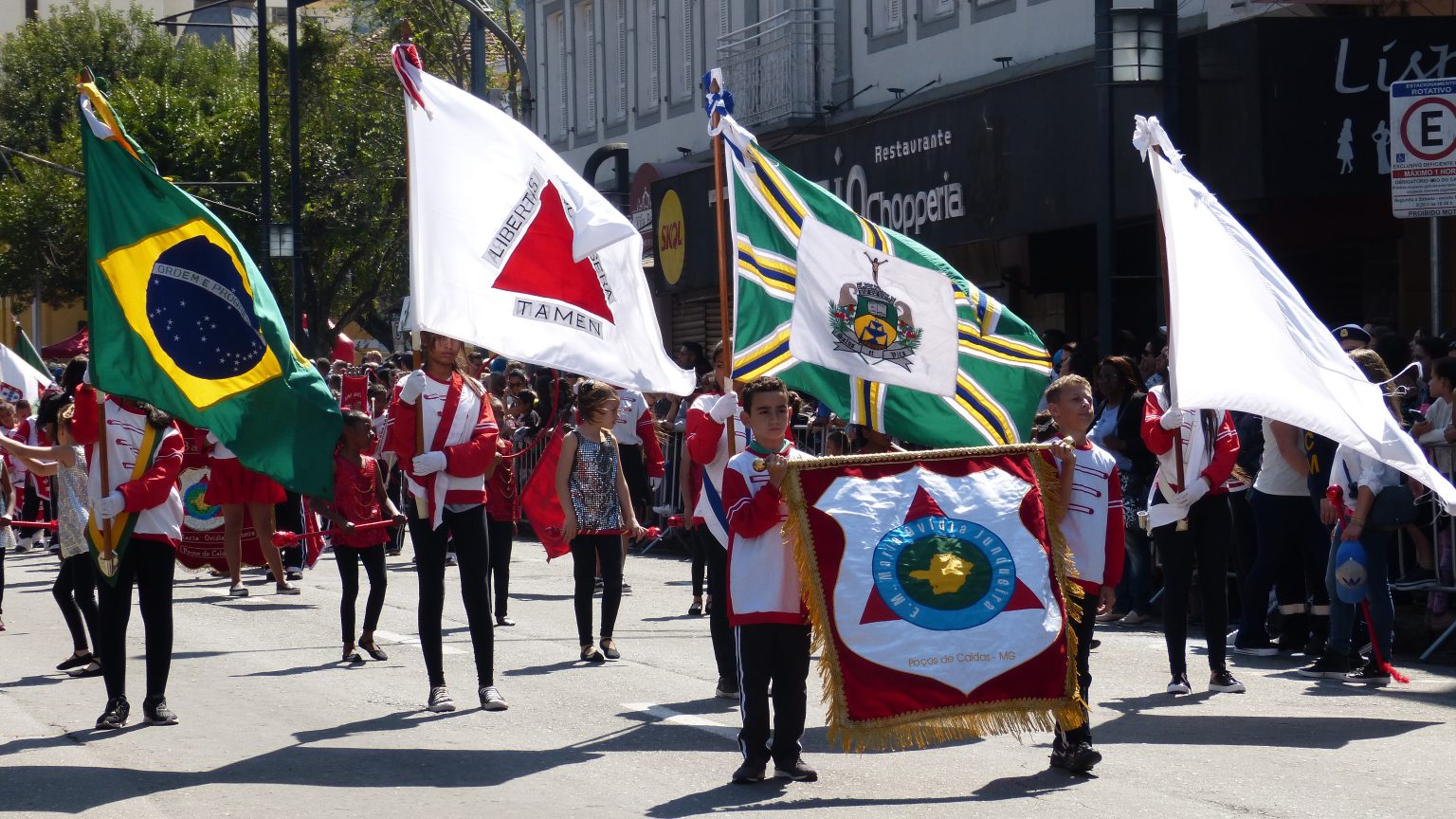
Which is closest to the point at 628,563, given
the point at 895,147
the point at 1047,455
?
the point at 895,147

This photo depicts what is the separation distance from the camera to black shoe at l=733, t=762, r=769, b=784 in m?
7.57

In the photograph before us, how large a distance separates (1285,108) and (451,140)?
9.72 m

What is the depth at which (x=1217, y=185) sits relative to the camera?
17.2m

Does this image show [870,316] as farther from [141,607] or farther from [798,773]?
[141,607]

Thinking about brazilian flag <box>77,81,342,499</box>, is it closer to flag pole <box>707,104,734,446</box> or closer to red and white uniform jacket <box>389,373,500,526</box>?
red and white uniform jacket <box>389,373,500,526</box>

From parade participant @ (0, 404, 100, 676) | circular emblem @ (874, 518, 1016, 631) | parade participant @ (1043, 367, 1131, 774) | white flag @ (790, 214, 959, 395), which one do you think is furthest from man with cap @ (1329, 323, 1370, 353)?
parade participant @ (0, 404, 100, 676)

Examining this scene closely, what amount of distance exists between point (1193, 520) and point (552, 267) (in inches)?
143

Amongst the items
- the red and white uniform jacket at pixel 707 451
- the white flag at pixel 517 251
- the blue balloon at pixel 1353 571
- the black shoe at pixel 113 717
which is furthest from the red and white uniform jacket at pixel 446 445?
the blue balloon at pixel 1353 571

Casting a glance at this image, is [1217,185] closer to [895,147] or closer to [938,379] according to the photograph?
[895,147]

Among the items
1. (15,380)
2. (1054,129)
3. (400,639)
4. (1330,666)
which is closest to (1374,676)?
(1330,666)

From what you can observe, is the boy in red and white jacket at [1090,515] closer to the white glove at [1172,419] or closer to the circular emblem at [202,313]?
the white glove at [1172,419]

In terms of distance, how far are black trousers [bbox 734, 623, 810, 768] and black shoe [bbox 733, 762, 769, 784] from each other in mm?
18

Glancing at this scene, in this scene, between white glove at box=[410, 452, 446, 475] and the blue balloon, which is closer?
white glove at box=[410, 452, 446, 475]

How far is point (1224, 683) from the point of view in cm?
1007
